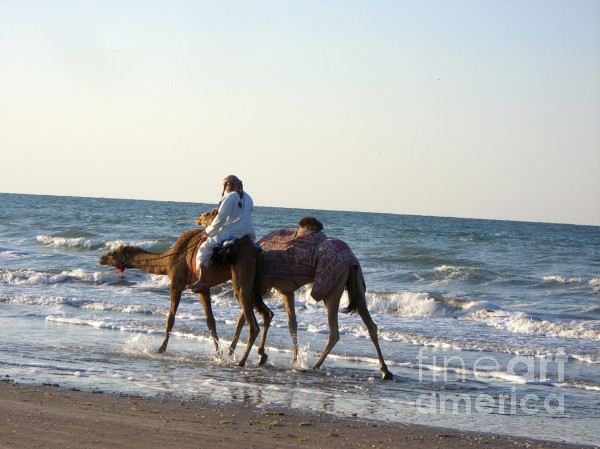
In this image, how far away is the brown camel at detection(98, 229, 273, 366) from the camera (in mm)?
10539

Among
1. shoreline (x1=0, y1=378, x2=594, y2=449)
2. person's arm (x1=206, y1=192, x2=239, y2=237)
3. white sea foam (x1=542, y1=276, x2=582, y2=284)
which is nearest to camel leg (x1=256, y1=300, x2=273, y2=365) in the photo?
person's arm (x1=206, y1=192, x2=239, y2=237)

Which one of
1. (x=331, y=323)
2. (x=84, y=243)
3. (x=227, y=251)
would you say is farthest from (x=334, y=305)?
(x=84, y=243)

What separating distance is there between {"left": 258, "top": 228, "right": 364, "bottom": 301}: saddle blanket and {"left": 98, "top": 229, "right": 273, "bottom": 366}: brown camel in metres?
0.27

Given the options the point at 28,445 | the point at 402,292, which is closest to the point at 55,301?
the point at 402,292

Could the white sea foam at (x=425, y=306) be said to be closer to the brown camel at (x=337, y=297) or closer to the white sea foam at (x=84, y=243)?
the brown camel at (x=337, y=297)

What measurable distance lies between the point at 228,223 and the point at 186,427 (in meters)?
4.14

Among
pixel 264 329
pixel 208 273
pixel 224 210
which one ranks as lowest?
pixel 264 329

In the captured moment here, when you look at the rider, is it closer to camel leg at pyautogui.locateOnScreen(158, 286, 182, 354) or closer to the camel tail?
camel leg at pyautogui.locateOnScreen(158, 286, 182, 354)

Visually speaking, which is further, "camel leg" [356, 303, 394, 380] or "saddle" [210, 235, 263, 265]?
"saddle" [210, 235, 263, 265]

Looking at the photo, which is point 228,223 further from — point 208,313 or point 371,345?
point 371,345

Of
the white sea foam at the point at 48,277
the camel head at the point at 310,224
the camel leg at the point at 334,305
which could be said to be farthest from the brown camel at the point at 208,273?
the white sea foam at the point at 48,277

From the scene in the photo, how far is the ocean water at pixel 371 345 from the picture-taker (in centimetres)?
837

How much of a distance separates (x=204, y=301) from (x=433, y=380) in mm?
3123

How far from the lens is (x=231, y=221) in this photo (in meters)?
10.5
